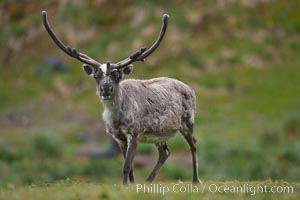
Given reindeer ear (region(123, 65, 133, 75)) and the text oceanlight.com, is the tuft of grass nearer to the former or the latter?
reindeer ear (region(123, 65, 133, 75))

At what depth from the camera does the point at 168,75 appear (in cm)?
4862

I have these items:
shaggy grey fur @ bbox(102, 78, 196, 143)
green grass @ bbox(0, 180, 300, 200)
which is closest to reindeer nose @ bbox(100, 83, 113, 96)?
shaggy grey fur @ bbox(102, 78, 196, 143)

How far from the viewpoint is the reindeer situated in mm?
16203

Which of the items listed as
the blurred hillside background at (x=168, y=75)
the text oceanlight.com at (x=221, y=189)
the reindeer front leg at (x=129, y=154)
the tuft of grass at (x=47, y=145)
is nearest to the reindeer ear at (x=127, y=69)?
the reindeer front leg at (x=129, y=154)

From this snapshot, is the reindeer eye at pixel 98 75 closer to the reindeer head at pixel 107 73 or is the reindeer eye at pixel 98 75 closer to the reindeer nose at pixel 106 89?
the reindeer head at pixel 107 73

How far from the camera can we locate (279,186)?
15047mm

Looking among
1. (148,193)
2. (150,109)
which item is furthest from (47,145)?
(148,193)

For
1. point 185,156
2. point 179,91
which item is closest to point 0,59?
point 185,156

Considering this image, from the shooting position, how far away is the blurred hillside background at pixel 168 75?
3691 centimetres

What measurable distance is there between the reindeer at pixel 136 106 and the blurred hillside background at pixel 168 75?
14.2m

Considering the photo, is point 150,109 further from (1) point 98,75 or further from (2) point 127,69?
(1) point 98,75

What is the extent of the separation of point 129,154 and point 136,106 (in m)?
1.10

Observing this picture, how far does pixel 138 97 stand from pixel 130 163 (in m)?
1.53

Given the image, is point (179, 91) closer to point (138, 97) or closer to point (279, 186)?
point (138, 97)
